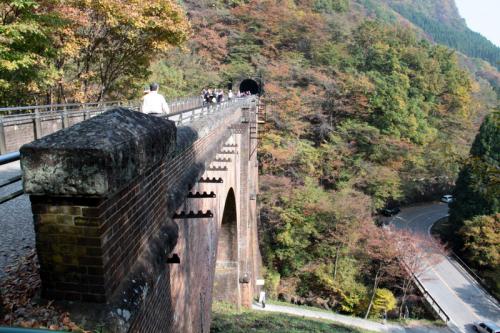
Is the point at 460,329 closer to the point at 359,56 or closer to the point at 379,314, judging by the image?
the point at 379,314

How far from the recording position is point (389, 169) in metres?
33.3

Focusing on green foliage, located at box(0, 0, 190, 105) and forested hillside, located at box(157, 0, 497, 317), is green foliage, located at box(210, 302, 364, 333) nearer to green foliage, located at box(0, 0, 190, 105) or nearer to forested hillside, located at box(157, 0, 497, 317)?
forested hillside, located at box(157, 0, 497, 317)


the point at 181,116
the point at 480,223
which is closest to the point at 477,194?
the point at 480,223

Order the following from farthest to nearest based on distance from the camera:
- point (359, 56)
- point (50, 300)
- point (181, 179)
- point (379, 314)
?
point (359, 56), point (379, 314), point (181, 179), point (50, 300)

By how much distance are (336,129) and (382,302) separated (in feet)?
51.0

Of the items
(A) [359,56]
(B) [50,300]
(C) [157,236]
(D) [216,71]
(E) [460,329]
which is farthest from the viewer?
(A) [359,56]

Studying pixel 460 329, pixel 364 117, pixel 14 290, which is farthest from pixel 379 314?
pixel 14 290

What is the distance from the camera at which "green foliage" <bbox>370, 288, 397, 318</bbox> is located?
79.6 ft

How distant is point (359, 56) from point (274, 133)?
61.3ft

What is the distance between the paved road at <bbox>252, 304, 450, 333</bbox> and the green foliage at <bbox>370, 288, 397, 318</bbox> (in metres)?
1.01

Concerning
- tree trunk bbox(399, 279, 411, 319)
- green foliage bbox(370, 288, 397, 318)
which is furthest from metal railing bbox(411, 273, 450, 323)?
green foliage bbox(370, 288, 397, 318)

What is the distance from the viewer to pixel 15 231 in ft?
13.1

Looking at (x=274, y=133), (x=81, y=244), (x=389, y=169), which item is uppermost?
(x=81, y=244)

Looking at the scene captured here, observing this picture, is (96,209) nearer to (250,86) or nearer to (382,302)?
(382,302)
